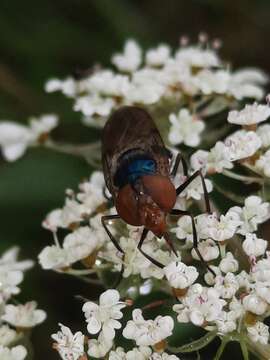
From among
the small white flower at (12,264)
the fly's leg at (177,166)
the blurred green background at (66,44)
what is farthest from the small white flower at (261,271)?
the blurred green background at (66,44)

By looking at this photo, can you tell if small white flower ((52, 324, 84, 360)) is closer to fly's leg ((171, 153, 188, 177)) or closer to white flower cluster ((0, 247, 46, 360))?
white flower cluster ((0, 247, 46, 360))

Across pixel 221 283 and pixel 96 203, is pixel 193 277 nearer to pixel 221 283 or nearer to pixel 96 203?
pixel 221 283

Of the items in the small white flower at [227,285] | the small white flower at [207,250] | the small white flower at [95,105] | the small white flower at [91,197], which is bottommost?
the small white flower at [227,285]

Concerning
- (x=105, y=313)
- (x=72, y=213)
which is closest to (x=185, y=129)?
(x=72, y=213)

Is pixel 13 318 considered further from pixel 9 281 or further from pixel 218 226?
pixel 218 226

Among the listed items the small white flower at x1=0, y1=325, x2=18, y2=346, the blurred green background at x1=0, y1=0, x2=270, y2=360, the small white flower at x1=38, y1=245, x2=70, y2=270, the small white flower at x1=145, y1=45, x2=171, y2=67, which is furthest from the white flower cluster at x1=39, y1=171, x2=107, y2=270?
the blurred green background at x1=0, y1=0, x2=270, y2=360

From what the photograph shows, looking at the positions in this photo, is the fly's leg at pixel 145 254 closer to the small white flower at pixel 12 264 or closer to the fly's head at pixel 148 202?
the fly's head at pixel 148 202
